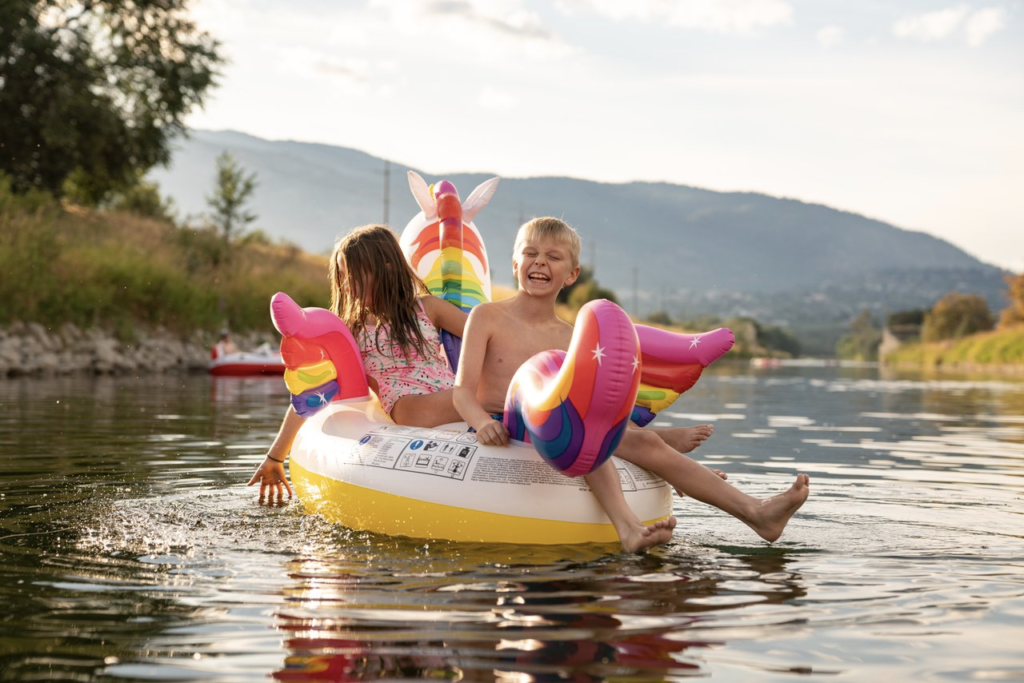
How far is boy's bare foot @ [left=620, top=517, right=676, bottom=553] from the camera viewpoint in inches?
180

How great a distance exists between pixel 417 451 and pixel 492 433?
0.46 meters

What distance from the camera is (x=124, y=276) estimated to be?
21484 millimetres

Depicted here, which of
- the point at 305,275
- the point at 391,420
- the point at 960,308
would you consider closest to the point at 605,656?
the point at 391,420

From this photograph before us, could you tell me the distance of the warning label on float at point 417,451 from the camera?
196 inches

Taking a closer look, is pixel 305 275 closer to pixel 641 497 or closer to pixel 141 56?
pixel 141 56

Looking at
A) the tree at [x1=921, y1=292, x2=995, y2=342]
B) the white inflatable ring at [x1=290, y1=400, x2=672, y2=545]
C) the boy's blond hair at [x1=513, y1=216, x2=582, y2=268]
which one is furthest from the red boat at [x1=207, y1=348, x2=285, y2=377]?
the tree at [x1=921, y1=292, x2=995, y2=342]

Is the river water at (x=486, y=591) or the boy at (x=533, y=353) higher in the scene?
the boy at (x=533, y=353)

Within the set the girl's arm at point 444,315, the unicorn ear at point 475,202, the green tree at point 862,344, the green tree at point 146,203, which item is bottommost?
the green tree at point 862,344

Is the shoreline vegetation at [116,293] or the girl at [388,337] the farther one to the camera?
the shoreline vegetation at [116,293]

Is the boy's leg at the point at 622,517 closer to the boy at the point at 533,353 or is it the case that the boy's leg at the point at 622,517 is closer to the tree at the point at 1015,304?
the boy at the point at 533,353

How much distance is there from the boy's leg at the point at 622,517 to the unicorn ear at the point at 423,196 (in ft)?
9.44

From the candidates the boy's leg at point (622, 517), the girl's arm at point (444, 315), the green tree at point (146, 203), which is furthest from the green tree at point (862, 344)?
the boy's leg at point (622, 517)

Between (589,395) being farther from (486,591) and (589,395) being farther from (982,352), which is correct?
(982,352)

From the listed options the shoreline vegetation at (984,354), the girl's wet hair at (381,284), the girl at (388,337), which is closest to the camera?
the girl at (388,337)
